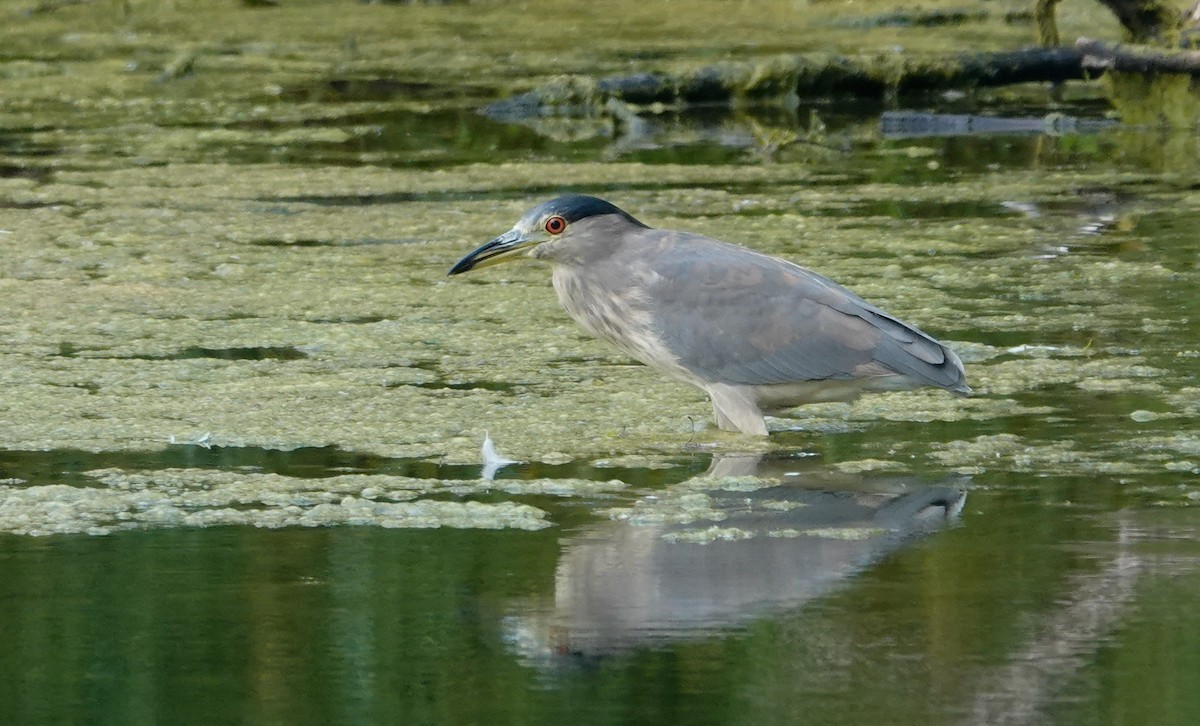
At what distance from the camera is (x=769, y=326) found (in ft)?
15.9

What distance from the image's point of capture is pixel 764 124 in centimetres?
1136

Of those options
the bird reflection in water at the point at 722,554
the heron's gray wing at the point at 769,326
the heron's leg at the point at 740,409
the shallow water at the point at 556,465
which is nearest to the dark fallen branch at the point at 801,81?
the shallow water at the point at 556,465

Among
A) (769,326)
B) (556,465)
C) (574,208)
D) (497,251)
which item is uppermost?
(574,208)

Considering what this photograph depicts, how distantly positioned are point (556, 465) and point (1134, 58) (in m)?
6.63

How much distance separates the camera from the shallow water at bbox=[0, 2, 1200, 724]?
3070 millimetres

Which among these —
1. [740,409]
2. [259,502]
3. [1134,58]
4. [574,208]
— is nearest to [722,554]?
[259,502]

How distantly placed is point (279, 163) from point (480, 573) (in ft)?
21.4

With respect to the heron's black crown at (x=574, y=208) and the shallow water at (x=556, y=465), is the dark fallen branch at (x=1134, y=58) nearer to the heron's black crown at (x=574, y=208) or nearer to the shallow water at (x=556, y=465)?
the shallow water at (x=556, y=465)

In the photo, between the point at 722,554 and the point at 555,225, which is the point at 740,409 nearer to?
the point at 555,225

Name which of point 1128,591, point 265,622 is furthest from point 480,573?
point 1128,591

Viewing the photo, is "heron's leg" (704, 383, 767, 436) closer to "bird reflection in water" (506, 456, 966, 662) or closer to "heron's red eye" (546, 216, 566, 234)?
"bird reflection in water" (506, 456, 966, 662)

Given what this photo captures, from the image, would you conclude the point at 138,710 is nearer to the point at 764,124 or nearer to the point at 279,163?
the point at 279,163

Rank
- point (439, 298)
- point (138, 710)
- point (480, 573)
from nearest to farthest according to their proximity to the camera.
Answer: point (138, 710), point (480, 573), point (439, 298)

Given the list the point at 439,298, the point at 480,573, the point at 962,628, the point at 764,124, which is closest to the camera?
the point at 962,628
